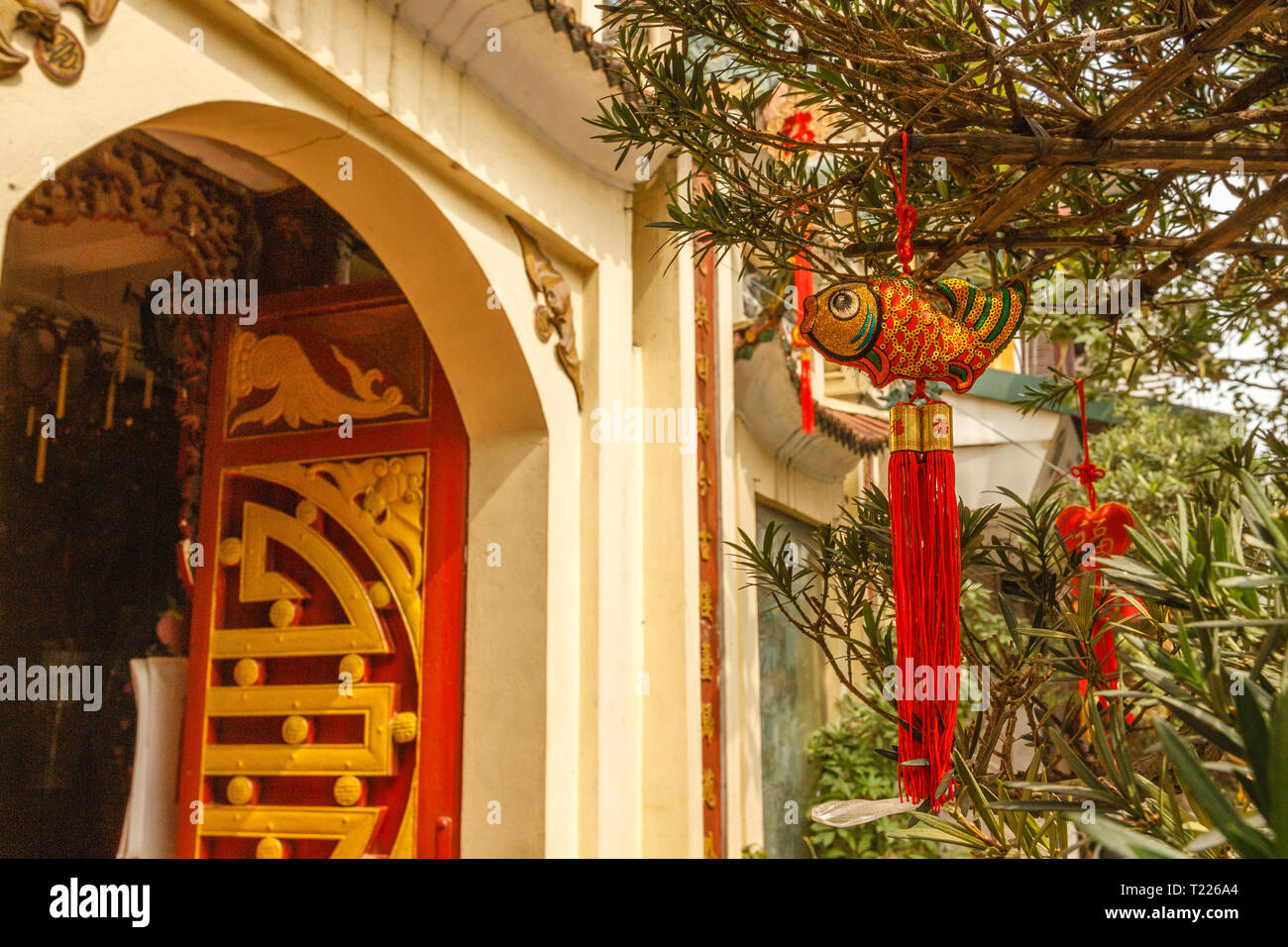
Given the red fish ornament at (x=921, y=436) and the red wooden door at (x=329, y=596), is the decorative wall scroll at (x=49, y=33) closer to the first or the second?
the red fish ornament at (x=921, y=436)

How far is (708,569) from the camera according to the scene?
4.46m

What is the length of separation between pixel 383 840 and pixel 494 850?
41 cm

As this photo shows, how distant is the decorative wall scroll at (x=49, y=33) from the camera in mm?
1727

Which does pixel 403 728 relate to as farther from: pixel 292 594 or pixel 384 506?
pixel 384 506

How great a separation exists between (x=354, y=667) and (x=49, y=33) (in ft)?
7.27

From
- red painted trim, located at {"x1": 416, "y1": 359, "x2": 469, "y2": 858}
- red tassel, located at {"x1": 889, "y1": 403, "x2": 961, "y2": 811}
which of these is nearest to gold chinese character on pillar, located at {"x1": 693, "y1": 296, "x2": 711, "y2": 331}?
red painted trim, located at {"x1": 416, "y1": 359, "x2": 469, "y2": 858}

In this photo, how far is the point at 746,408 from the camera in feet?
19.9

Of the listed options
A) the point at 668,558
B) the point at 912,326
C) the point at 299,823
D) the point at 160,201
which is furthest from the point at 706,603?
the point at 912,326

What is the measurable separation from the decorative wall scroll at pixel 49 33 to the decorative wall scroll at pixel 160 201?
1182mm

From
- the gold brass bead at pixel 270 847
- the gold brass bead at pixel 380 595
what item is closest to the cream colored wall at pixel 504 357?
the gold brass bead at pixel 380 595

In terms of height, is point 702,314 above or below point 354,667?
above
